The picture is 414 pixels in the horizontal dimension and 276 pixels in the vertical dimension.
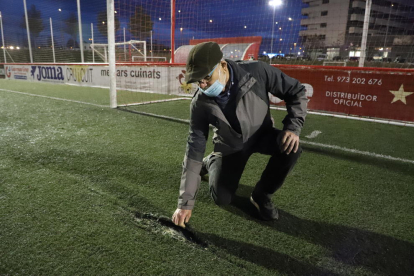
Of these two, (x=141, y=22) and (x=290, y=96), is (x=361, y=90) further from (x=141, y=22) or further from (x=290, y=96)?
(x=141, y=22)

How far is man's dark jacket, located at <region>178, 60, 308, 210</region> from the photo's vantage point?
188 cm

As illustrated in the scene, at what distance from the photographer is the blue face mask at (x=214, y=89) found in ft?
5.94

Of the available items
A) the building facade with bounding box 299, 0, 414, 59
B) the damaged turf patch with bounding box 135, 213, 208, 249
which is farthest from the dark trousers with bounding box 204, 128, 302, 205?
the building facade with bounding box 299, 0, 414, 59

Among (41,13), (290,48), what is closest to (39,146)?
(290,48)

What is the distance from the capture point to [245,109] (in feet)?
6.50

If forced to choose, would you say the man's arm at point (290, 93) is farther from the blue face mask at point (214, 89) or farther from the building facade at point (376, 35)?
the building facade at point (376, 35)

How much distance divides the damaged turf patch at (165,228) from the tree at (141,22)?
8.04 metres

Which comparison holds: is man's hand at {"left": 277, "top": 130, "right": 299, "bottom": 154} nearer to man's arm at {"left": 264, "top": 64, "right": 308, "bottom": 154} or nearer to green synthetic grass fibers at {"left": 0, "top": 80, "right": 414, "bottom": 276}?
man's arm at {"left": 264, "top": 64, "right": 308, "bottom": 154}

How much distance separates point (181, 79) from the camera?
28.0 ft

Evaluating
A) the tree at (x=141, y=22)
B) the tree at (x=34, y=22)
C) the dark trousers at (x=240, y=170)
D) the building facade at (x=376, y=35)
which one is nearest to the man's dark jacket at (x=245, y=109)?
the dark trousers at (x=240, y=170)

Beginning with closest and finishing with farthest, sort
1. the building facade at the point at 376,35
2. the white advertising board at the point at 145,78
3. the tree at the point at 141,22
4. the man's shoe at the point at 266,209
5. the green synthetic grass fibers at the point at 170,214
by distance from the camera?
the green synthetic grass fibers at the point at 170,214 < the man's shoe at the point at 266,209 < the building facade at the point at 376,35 < the white advertising board at the point at 145,78 < the tree at the point at 141,22

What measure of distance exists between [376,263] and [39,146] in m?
3.81

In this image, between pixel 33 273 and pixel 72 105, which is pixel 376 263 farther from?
pixel 72 105

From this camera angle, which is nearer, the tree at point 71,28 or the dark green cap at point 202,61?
the dark green cap at point 202,61
